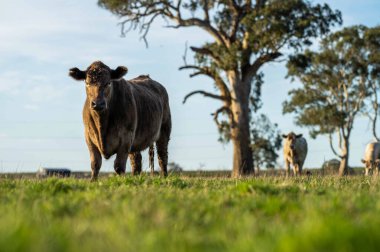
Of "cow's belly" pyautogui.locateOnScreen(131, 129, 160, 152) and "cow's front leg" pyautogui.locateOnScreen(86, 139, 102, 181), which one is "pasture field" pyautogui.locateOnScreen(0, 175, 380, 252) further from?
"cow's belly" pyautogui.locateOnScreen(131, 129, 160, 152)

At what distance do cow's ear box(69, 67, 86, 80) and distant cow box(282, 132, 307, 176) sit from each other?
17.7 m

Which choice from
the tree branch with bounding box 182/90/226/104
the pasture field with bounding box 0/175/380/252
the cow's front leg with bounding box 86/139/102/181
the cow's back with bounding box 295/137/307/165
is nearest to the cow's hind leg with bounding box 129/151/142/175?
the cow's front leg with bounding box 86/139/102/181

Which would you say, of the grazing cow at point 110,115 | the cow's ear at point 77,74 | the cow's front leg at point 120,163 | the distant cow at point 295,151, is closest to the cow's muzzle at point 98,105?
the grazing cow at point 110,115

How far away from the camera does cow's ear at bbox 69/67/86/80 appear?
1169cm

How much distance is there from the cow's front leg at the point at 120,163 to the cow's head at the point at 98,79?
3.37 feet

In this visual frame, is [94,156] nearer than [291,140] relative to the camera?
Yes

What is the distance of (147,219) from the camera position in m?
4.42

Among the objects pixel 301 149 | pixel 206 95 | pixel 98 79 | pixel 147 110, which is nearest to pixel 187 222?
pixel 98 79

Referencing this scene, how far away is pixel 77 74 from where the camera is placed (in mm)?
11711

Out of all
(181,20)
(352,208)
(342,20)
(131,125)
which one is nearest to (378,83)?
(342,20)

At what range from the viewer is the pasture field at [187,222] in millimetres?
3184

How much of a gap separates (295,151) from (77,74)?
1849 centimetres

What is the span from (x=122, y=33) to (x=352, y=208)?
1234 inches

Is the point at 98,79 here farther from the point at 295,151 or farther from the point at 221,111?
the point at 221,111
